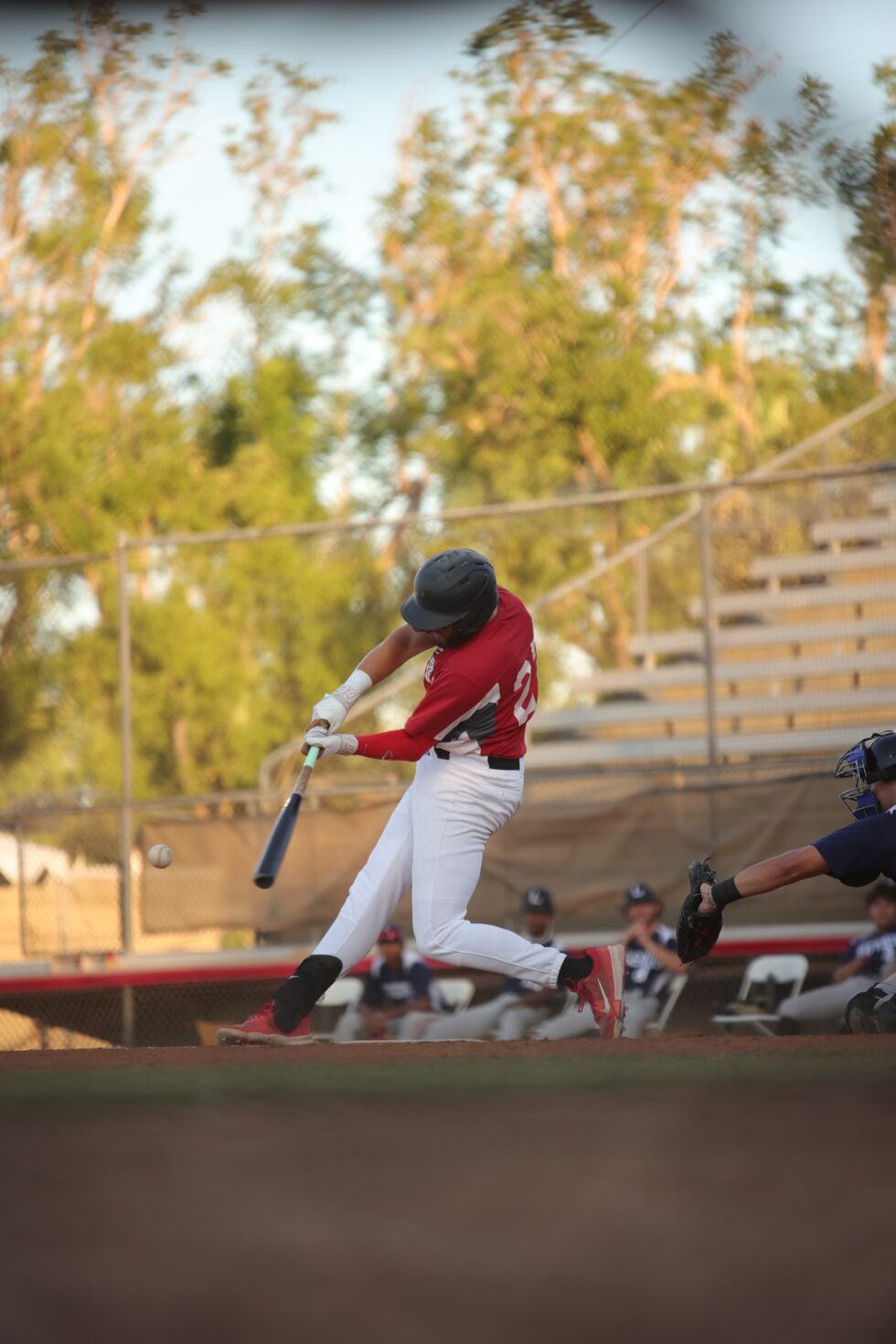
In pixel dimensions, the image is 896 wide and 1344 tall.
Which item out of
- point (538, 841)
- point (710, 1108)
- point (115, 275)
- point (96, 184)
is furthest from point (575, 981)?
point (115, 275)

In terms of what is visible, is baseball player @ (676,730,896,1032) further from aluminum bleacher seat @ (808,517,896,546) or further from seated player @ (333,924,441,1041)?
aluminum bleacher seat @ (808,517,896,546)

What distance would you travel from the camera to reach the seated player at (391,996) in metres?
9.70

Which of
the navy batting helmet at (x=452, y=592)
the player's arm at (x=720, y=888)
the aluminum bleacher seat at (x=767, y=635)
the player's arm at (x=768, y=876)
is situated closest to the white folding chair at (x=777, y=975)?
the aluminum bleacher seat at (x=767, y=635)

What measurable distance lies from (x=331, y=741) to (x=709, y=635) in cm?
550

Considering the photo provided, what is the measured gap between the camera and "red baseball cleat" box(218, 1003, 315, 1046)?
5.30 meters

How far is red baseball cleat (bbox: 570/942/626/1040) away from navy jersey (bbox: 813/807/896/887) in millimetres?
818

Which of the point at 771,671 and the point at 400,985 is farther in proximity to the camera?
the point at 771,671

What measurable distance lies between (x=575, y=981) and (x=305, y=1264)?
2685 mm

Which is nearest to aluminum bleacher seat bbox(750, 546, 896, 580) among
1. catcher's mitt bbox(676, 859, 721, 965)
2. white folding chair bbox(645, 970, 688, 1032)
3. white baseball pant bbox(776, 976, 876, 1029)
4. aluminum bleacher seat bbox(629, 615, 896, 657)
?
aluminum bleacher seat bbox(629, 615, 896, 657)

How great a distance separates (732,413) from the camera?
2706cm

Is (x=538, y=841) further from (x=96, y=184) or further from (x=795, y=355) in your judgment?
(x=795, y=355)

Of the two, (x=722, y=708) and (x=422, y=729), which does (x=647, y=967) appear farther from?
(x=422, y=729)

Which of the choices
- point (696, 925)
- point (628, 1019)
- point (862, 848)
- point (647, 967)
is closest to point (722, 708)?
point (647, 967)

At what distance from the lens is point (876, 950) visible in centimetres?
913
